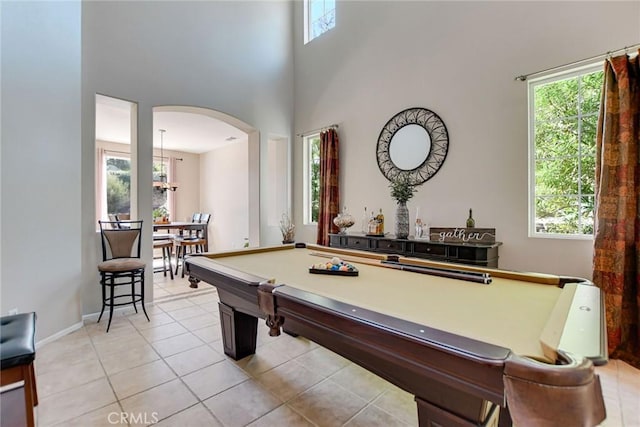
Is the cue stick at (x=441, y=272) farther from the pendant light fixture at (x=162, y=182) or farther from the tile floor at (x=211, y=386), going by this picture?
the pendant light fixture at (x=162, y=182)

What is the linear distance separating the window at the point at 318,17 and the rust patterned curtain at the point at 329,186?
1.87 m

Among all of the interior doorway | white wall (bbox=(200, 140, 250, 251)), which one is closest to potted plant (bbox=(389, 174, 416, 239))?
the interior doorway

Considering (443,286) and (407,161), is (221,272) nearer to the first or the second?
(443,286)

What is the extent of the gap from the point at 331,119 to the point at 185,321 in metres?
3.48

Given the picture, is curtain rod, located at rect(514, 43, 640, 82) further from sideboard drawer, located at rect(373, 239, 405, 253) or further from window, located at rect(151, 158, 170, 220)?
window, located at rect(151, 158, 170, 220)

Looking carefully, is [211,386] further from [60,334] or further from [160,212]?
[160,212]

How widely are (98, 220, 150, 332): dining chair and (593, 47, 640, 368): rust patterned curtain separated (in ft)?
14.1

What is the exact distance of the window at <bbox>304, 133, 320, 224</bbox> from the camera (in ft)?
16.9

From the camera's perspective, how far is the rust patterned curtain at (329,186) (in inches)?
178

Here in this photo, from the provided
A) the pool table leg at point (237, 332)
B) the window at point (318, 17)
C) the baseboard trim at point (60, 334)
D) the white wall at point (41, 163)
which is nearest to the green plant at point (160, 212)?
the white wall at point (41, 163)

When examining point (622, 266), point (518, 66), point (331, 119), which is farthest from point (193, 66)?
point (622, 266)

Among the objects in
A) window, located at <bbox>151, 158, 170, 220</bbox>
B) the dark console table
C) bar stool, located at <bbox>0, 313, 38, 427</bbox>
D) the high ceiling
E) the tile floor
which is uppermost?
the high ceiling

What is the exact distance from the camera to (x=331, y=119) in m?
4.72

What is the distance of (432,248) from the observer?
10.1 ft
